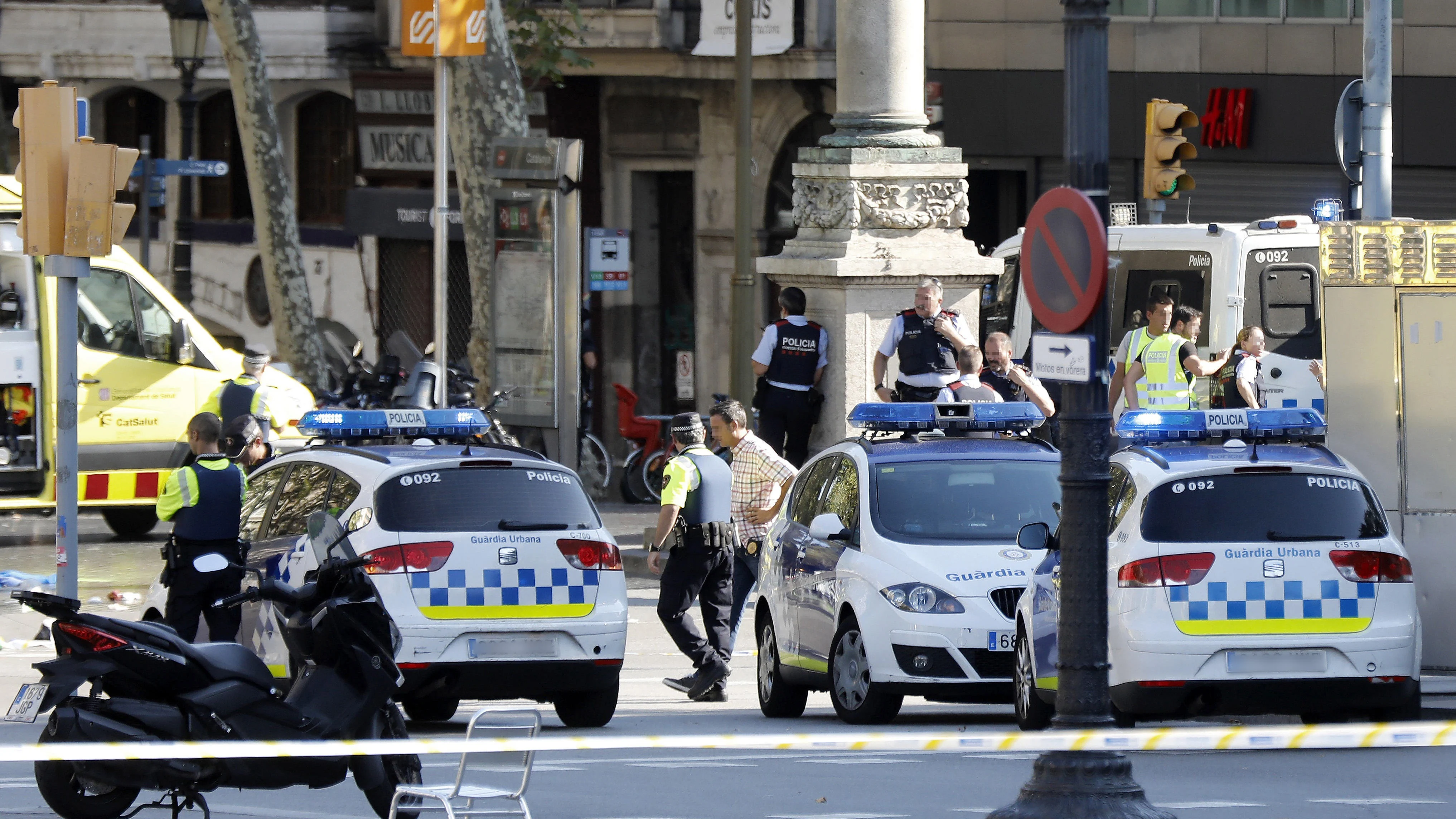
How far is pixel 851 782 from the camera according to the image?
32.6 feet

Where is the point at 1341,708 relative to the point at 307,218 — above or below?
below

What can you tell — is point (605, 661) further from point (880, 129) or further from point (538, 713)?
point (880, 129)

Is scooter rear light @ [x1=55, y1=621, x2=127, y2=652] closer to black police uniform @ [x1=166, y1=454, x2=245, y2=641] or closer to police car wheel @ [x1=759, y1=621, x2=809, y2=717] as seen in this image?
black police uniform @ [x1=166, y1=454, x2=245, y2=641]

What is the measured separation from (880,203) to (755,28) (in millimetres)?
10673

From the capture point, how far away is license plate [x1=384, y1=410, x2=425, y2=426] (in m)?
12.1

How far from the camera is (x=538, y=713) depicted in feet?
24.7

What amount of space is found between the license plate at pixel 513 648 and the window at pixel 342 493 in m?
0.90

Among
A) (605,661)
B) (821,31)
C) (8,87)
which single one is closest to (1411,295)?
(605,661)

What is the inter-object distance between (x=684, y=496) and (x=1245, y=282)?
24.3 ft

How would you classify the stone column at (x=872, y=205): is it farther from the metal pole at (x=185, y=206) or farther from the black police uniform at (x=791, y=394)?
the metal pole at (x=185, y=206)

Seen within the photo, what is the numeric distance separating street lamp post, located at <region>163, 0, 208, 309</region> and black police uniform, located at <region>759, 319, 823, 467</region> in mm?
10485

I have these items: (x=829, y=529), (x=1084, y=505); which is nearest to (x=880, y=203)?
(x=829, y=529)

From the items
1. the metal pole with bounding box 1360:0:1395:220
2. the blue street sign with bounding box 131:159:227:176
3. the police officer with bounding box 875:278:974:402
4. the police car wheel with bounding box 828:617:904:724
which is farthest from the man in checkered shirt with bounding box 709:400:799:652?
the blue street sign with bounding box 131:159:227:176

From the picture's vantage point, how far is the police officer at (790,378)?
55.2 ft
